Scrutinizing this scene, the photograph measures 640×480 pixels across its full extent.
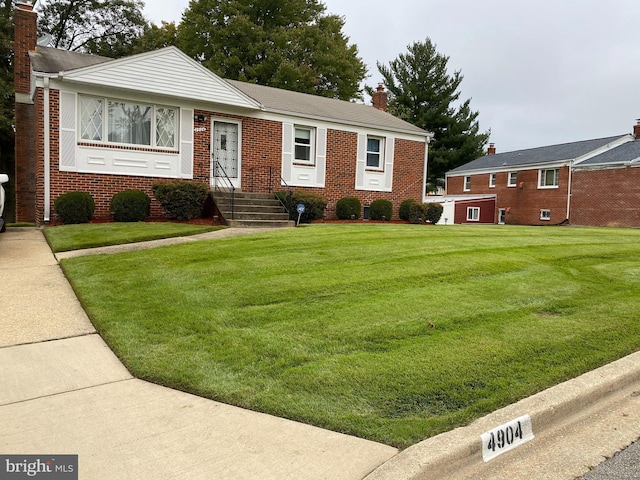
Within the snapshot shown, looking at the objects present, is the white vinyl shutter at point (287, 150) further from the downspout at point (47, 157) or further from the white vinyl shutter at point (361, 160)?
the downspout at point (47, 157)

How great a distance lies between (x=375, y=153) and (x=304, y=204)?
18.7 ft

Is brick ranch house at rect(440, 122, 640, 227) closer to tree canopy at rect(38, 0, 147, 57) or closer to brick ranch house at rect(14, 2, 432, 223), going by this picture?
brick ranch house at rect(14, 2, 432, 223)

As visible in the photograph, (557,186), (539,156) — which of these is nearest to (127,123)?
(557,186)

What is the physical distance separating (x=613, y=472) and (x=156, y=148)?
1360cm

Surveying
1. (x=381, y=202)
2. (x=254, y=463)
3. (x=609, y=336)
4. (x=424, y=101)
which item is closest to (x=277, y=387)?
(x=254, y=463)

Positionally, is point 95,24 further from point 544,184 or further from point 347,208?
point 544,184

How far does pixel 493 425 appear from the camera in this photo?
2988 millimetres

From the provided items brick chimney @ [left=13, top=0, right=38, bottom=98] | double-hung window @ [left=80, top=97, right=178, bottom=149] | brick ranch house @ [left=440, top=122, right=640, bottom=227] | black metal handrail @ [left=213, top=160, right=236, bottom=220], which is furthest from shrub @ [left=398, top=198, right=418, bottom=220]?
brick chimney @ [left=13, top=0, right=38, bottom=98]

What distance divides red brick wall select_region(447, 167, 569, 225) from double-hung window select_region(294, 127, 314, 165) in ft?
65.3

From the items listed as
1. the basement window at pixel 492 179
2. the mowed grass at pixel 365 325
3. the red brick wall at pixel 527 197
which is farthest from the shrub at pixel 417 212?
the basement window at pixel 492 179

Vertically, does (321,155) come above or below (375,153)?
below

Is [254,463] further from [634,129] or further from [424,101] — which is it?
[424,101]

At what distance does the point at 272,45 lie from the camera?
3338cm

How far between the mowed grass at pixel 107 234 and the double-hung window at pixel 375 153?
8.86m
